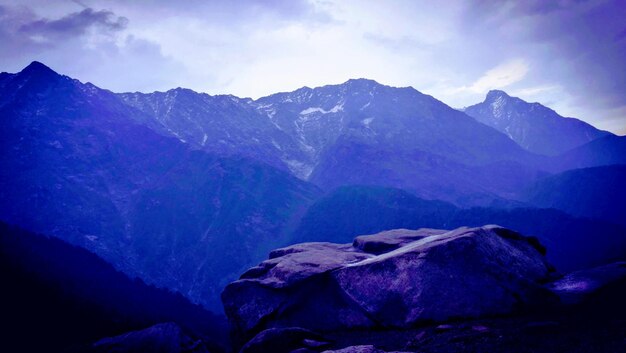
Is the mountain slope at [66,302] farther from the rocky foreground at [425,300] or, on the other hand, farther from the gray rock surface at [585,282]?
the gray rock surface at [585,282]

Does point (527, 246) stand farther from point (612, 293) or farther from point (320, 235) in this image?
point (320, 235)

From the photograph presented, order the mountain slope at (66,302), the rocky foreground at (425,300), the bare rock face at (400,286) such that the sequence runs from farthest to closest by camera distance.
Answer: the mountain slope at (66,302) → the bare rock face at (400,286) → the rocky foreground at (425,300)

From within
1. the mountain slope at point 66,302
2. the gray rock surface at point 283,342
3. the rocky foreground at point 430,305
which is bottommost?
the mountain slope at point 66,302

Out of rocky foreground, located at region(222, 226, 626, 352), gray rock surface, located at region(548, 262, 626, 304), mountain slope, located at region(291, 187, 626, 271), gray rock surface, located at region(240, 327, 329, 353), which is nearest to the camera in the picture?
rocky foreground, located at region(222, 226, 626, 352)

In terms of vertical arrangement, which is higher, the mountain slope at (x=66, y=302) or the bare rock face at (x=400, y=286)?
the bare rock face at (x=400, y=286)

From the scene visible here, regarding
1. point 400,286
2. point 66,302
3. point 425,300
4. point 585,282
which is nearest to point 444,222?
point 66,302

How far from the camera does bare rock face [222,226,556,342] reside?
17.3 meters

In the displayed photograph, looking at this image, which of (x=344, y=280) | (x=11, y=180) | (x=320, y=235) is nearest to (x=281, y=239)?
(x=320, y=235)

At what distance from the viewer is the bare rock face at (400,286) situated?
17.3 m

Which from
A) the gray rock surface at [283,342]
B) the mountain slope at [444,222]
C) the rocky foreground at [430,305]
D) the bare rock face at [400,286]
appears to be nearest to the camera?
the rocky foreground at [430,305]

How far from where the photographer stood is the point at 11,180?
19562cm

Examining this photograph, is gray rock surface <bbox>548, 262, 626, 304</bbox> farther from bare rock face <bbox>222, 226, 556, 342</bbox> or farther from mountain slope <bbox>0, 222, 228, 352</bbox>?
mountain slope <bbox>0, 222, 228, 352</bbox>

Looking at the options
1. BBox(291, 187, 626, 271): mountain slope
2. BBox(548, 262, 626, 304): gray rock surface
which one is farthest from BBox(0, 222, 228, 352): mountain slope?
BBox(291, 187, 626, 271): mountain slope

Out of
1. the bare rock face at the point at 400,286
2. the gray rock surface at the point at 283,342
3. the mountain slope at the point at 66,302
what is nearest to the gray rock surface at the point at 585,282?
the bare rock face at the point at 400,286
